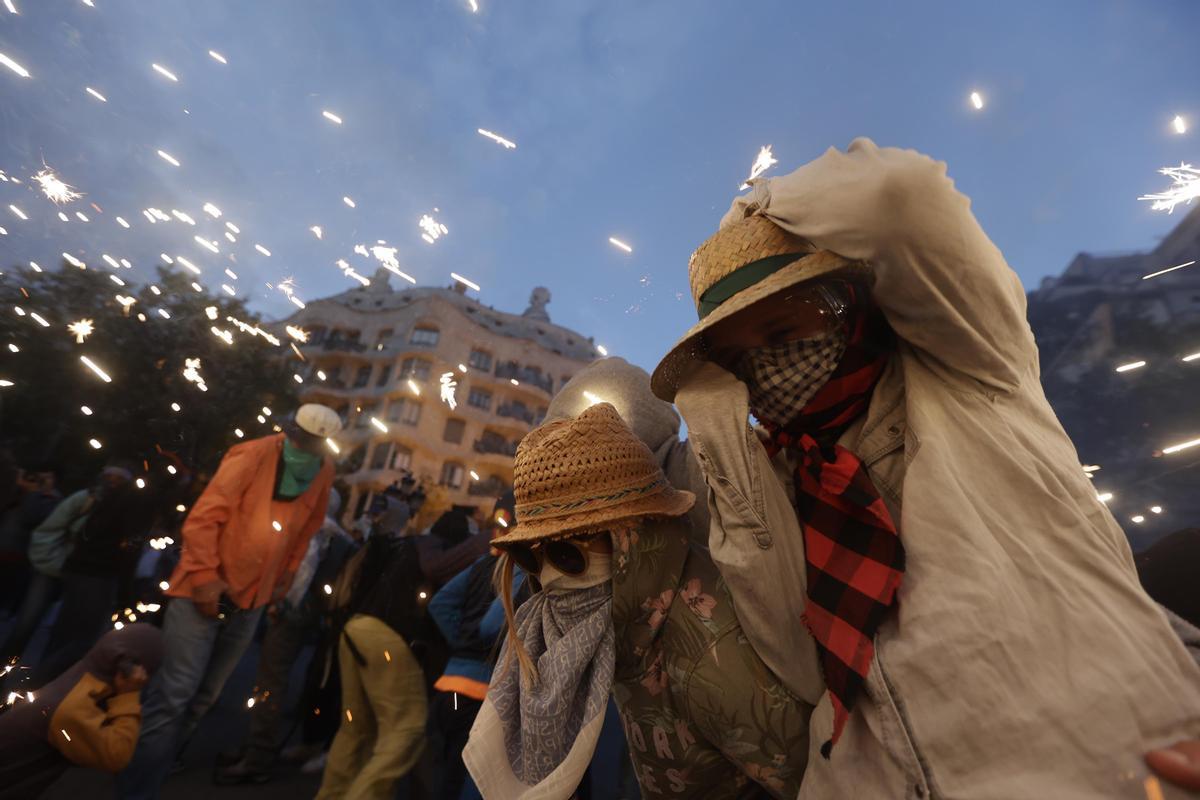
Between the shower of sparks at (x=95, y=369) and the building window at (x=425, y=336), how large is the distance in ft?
74.3

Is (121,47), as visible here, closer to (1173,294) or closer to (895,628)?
(895,628)

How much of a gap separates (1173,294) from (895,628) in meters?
22.2

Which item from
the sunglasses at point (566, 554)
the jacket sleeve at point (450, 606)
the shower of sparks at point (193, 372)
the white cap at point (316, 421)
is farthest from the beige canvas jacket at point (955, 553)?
the shower of sparks at point (193, 372)

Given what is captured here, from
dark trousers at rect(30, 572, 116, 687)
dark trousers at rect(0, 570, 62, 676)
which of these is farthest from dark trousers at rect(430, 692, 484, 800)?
dark trousers at rect(0, 570, 62, 676)

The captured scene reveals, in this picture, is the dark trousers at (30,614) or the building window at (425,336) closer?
the dark trousers at (30,614)

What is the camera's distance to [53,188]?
1523 centimetres

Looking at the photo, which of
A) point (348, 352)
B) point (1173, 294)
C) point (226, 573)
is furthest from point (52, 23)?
point (1173, 294)

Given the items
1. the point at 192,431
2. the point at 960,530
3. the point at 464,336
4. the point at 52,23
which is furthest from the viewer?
the point at 464,336

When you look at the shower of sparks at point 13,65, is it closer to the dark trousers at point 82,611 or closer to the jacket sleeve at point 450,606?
the dark trousers at point 82,611

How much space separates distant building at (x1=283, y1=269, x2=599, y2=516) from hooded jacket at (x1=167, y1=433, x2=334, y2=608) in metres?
29.8

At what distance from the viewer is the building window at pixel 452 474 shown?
35344 mm

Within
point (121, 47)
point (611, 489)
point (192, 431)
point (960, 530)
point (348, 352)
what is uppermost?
point (121, 47)

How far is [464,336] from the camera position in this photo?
3666 centimetres

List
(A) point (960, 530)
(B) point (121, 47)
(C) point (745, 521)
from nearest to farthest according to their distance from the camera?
(A) point (960, 530) → (C) point (745, 521) → (B) point (121, 47)
